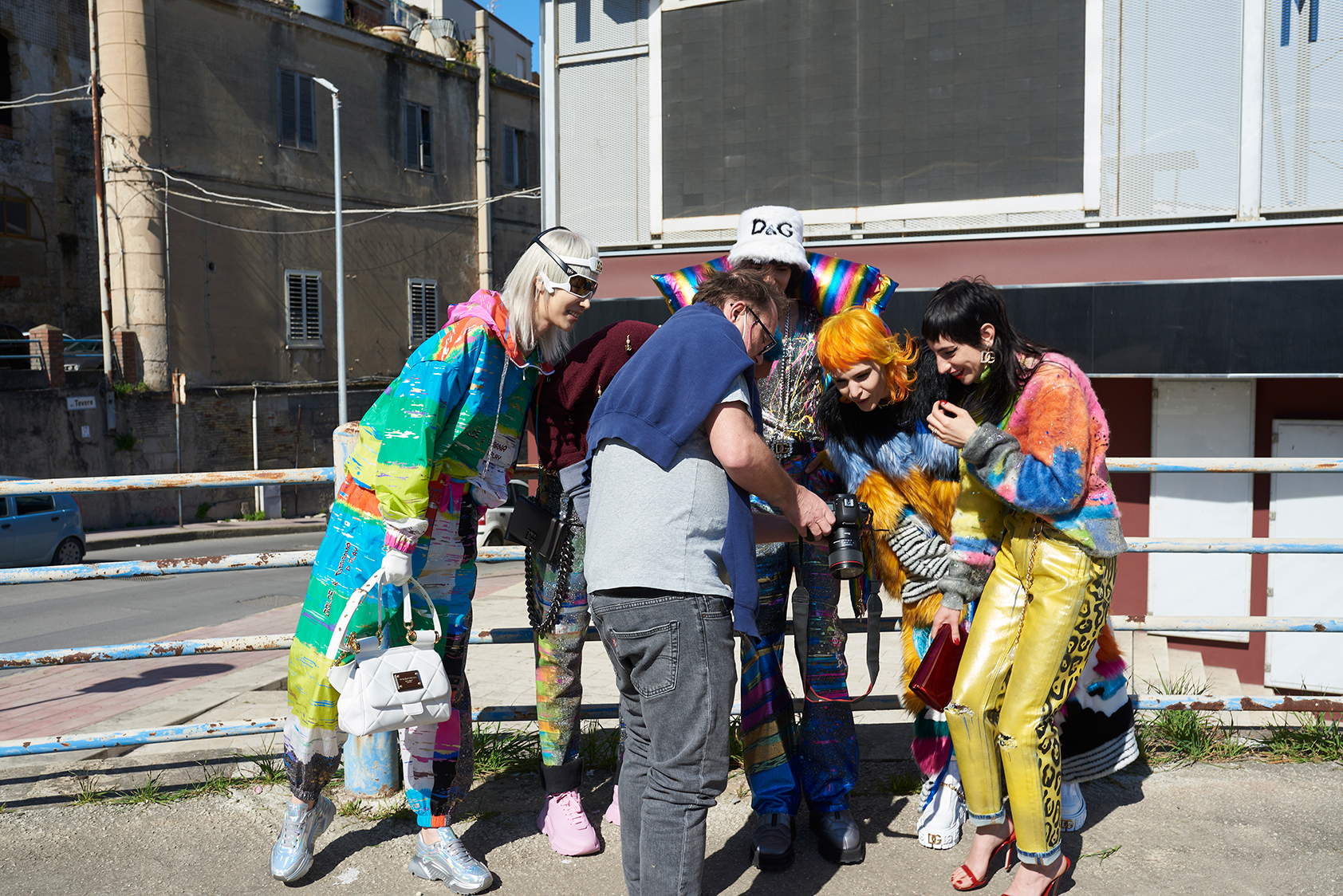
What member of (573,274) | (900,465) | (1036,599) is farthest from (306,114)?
(1036,599)

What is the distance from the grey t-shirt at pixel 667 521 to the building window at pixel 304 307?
24132 millimetres

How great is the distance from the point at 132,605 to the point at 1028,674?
12546 mm

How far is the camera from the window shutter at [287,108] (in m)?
24.2

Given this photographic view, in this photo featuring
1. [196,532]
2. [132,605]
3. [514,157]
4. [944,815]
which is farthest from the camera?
[514,157]

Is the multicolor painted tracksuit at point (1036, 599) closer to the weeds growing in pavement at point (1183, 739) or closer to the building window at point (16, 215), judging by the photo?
the weeds growing in pavement at point (1183, 739)

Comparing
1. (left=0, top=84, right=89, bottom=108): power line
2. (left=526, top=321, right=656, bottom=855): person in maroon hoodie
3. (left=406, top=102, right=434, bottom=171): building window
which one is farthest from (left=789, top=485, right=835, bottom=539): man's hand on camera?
(left=406, top=102, right=434, bottom=171): building window

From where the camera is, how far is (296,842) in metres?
3.01

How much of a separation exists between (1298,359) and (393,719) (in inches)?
280

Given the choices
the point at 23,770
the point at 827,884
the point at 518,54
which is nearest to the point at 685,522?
the point at 827,884

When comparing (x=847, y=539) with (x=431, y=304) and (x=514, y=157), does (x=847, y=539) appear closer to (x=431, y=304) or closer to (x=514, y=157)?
(x=431, y=304)

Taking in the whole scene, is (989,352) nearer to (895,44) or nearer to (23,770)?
(23,770)

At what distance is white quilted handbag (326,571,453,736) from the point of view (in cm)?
270

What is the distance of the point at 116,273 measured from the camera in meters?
22.1

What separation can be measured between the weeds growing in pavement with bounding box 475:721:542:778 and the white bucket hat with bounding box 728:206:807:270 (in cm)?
193
